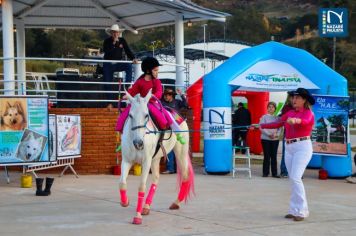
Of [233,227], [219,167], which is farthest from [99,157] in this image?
[233,227]

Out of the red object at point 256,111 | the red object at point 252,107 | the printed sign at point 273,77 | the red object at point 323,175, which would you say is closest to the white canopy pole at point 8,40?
the printed sign at point 273,77

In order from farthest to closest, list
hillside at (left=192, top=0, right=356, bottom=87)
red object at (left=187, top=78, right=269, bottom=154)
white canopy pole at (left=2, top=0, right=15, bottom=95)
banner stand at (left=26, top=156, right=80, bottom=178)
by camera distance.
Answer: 1. hillside at (left=192, top=0, right=356, bottom=87)
2. red object at (left=187, top=78, right=269, bottom=154)
3. white canopy pole at (left=2, top=0, right=15, bottom=95)
4. banner stand at (left=26, top=156, right=80, bottom=178)

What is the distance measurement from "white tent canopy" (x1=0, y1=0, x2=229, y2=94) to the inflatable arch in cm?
204

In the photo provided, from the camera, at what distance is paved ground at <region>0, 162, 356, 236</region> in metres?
9.12

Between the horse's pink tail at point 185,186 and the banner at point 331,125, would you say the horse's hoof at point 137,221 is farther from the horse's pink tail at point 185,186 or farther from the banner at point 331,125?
the banner at point 331,125

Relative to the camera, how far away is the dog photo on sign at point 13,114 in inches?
539

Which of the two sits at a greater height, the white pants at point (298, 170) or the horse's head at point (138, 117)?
the horse's head at point (138, 117)

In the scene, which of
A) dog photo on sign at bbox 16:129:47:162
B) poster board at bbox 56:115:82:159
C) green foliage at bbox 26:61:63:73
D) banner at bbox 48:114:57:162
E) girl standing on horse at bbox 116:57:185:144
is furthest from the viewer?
green foliage at bbox 26:61:63:73

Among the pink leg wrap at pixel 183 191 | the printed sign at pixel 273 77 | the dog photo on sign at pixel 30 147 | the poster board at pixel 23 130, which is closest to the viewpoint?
the pink leg wrap at pixel 183 191

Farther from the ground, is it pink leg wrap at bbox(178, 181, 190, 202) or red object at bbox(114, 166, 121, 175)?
pink leg wrap at bbox(178, 181, 190, 202)

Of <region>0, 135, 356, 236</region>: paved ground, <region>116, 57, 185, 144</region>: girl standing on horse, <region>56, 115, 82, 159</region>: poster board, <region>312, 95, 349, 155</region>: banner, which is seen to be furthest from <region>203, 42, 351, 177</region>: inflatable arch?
<region>116, 57, 185, 144</region>: girl standing on horse

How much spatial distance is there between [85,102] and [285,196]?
609cm

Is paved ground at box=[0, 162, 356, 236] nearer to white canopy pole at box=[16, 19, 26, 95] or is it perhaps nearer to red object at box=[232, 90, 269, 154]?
white canopy pole at box=[16, 19, 26, 95]

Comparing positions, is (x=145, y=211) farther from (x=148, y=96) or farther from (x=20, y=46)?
(x=20, y=46)
